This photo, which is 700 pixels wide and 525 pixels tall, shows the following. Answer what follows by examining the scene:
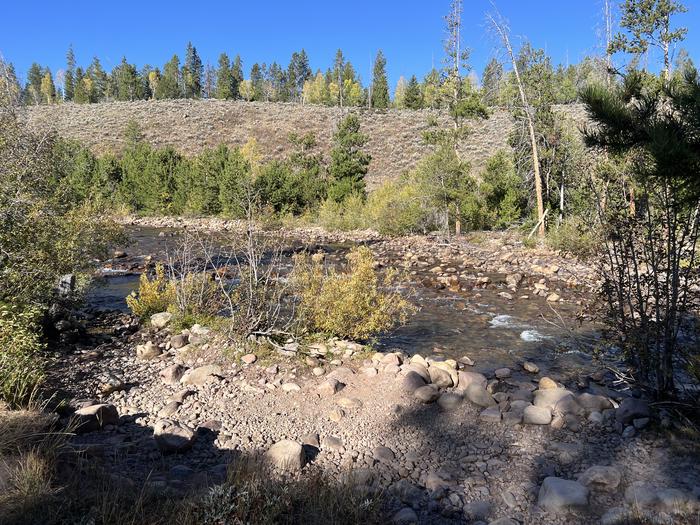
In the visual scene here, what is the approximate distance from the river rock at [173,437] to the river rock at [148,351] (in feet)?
7.60

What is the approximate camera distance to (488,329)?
9.80 m

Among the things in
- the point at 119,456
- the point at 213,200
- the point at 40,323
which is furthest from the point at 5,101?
the point at 213,200

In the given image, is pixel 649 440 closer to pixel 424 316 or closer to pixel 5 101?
pixel 424 316

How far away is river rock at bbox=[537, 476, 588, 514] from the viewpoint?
12.0 ft

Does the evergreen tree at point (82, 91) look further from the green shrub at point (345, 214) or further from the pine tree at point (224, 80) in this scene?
the green shrub at point (345, 214)

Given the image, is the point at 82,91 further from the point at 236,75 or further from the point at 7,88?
the point at 7,88

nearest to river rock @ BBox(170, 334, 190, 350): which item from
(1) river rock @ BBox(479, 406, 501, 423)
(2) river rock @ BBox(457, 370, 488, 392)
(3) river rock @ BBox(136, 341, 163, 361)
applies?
(3) river rock @ BBox(136, 341, 163, 361)

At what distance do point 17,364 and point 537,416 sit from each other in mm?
5355

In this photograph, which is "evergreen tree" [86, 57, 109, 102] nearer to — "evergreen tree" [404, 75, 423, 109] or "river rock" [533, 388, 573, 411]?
"evergreen tree" [404, 75, 423, 109]

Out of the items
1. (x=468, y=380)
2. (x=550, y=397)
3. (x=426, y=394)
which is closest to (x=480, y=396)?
(x=468, y=380)

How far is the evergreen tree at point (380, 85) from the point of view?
70.4 meters

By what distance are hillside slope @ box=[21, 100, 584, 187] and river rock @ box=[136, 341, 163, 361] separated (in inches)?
1442

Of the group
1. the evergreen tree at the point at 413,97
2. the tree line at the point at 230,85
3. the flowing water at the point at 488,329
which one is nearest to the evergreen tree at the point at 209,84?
the tree line at the point at 230,85

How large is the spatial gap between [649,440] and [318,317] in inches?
170
